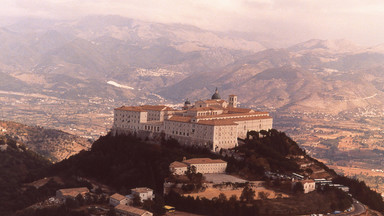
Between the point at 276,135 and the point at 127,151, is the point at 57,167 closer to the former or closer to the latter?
the point at 127,151

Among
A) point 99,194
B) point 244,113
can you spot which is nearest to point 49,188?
point 99,194

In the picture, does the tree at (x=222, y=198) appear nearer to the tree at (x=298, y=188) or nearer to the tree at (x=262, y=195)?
the tree at (x=262, y=195)

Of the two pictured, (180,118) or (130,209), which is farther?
(180,118)

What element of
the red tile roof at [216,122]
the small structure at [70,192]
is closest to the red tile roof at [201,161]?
the red tile roof at [216,122]

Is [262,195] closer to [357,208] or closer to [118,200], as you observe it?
[357,208]

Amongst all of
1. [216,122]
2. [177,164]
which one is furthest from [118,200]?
[216,122]

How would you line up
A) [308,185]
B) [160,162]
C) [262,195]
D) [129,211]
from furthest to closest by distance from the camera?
[160,162] < [308,185] < [262,195] < [129,211]

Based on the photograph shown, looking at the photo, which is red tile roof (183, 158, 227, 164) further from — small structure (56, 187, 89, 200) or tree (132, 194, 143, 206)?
small structure (56, 187, 89, 200)
